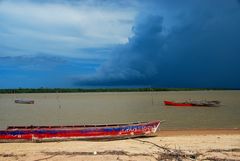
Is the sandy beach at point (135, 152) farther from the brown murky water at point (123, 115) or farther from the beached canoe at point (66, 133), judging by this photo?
the brown murky water at point (123, 115)

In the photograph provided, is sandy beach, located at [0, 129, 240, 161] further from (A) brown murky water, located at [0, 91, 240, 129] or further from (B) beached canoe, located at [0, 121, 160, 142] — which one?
(A) brown murky water, located at [0, 91, 240, 129]

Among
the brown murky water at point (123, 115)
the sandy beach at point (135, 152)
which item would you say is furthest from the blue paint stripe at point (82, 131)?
the brown murky water at point (123, 115)

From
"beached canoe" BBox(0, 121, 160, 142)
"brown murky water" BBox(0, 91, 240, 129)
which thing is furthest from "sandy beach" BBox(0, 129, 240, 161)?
"brown murky water" BBox(0, 91, 240, 129)

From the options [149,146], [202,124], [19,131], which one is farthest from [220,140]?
[202,124]

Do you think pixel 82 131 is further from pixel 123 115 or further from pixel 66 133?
pixel 123 115

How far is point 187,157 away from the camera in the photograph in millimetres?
11781

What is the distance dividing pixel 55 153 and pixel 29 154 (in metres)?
0.93

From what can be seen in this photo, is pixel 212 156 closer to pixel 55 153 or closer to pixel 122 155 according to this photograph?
pixel 122 155

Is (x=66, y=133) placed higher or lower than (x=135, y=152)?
higher

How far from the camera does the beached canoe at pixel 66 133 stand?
1759 centimetres

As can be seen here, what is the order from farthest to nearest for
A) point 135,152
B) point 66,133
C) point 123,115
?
point 123,115 < point 66,133 < point 135,152

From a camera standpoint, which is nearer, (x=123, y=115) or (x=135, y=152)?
(x=135, y=152)

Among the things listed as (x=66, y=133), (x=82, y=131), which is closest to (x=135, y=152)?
(x=82, y=131)

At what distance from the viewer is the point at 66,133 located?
1792 centimetres
